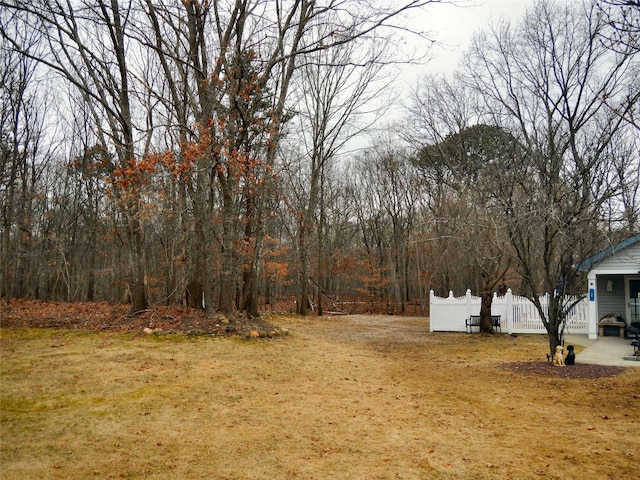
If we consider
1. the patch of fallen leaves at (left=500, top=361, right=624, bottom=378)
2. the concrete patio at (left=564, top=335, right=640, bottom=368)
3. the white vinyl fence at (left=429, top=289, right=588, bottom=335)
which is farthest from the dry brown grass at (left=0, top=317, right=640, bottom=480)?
the white vinyl fence at (left=429, top=289, right=588, bottom=335)

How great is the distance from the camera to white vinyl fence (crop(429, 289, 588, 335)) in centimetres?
1494

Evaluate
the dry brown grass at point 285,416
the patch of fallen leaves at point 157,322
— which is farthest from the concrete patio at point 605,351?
the patch of fallen leaves at point 157,322

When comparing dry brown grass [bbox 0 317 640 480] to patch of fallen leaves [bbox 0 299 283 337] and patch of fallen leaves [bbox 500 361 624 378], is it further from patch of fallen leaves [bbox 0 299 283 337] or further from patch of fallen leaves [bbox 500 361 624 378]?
patch of fallen leaves [bbox 0 299 283 337]

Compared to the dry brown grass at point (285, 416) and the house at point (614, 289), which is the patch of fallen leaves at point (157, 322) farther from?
the house at point (614, 289)

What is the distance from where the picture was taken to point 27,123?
1981cm

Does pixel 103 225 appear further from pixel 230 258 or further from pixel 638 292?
pixel 638 292

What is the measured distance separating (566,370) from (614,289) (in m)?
7.91

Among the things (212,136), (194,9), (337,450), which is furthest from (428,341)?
(194,9)

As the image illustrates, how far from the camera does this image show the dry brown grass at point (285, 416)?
13.8 feet

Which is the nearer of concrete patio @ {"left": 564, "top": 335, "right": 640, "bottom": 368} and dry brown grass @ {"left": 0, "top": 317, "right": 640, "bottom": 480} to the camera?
dry brown grass @ {"left": 0, "top": 317, "right": 640, "bottom": 480}

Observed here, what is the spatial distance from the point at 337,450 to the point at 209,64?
11072 mm

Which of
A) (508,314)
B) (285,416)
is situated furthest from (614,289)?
(285,416)

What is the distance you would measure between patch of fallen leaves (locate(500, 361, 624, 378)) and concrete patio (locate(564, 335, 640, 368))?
23.3 inches

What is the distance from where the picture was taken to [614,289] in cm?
1501
